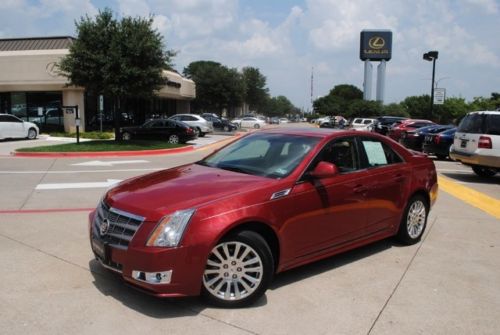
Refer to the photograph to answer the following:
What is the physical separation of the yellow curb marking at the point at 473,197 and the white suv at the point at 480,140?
81cm

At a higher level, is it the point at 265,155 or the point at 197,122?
the point at 265,155

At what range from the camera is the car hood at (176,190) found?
4.22 metres

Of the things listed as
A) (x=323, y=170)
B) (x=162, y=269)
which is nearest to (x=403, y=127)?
(x=323, y=170)

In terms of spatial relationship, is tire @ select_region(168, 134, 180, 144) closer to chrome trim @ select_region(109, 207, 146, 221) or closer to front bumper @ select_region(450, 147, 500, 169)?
front bumper @ select_region(450, 147, 500, 169)

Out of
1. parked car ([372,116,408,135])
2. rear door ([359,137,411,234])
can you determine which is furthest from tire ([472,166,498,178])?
parked car ([372,116,408,135])

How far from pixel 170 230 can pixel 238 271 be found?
737 mm

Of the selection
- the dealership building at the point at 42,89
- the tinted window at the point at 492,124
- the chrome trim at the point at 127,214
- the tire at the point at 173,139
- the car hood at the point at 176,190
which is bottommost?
the tire at the point at 173,139

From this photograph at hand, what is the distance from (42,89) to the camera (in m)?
30.6

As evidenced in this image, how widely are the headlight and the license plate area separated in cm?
52

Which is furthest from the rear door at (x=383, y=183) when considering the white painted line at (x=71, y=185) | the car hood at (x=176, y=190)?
the white painted line at (x=71, y=185)

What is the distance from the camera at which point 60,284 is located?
4.84 metres

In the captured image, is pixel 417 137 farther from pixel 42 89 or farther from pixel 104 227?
pixel 42 89

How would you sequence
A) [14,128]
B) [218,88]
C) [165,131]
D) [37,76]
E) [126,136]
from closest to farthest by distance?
[14,128] < [165,131] < [126,136] < [37,76] < [218,88]

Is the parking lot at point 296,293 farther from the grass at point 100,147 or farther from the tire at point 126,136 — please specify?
the tire at point 126,136
